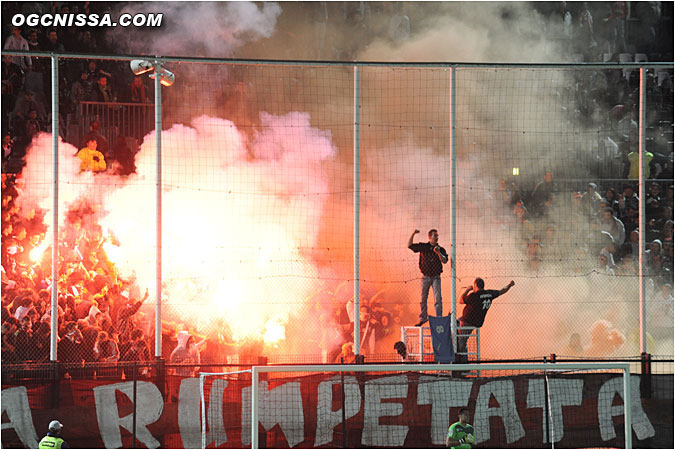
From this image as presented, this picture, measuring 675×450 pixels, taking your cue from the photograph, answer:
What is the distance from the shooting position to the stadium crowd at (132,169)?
15.8m

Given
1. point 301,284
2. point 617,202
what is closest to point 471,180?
point 617,202

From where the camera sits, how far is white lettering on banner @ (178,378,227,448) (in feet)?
38.0

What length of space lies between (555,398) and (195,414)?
5320 mm

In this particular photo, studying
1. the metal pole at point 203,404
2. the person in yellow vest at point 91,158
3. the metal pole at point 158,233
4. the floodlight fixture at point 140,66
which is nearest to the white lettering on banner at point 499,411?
the metal pole at point 203,404

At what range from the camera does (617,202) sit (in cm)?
1847

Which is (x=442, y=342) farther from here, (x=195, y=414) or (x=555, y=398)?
(x=195, y=414)

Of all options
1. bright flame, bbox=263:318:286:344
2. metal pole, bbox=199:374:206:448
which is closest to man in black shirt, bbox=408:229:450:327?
metal pole, bbox=199:374:206:448

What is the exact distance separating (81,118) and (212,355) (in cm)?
595

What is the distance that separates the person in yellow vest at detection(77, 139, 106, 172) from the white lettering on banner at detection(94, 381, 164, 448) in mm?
7429

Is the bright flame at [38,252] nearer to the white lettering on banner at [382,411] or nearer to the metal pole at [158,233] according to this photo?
the metal pole at [158,233]

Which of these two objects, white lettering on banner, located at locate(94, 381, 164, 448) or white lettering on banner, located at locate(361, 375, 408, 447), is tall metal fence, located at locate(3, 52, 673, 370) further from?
white lettering on banner, located at locate(361, 375, 408, 447)

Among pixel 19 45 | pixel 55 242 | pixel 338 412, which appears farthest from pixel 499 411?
pixel 19 45
